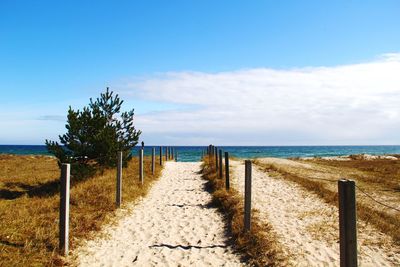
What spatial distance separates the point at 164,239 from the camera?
782cm

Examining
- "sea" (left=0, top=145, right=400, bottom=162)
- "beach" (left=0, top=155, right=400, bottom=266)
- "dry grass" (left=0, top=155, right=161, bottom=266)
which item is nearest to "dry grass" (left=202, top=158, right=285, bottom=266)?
"beach" (left=0, top=155, right=400, bottom=266)

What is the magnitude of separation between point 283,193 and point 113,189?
6306mm

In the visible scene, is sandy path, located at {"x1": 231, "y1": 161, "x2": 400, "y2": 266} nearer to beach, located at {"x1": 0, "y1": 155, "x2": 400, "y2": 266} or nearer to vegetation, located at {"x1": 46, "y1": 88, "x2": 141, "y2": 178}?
beach, located at {"x1": 0, "y1": 155, "x2": 400, "y2": 266}

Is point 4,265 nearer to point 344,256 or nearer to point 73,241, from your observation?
point 73,241

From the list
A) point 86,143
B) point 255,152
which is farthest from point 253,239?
point 255,152

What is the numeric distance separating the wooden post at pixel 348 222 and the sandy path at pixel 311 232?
189cm

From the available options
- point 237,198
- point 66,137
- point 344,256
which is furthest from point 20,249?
point 66,137

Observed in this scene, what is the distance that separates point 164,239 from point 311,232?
3343mm

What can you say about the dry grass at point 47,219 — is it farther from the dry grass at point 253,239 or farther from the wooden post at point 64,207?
the dry grass at point 253,239

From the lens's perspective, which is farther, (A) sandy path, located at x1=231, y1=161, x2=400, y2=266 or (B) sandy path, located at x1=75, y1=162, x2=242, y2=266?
(B) sandy path, located at x1=75, y1=162, x2=242, y2=266

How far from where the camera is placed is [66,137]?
578 inches

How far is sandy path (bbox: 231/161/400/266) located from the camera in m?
6.24

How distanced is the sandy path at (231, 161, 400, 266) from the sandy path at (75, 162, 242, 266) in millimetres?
1294

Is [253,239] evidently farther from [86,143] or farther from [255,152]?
[255,152]
